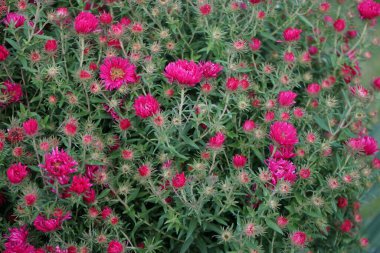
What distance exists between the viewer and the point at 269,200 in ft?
6.75

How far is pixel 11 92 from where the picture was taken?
7.23 ft

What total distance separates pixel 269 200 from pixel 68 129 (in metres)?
0.79

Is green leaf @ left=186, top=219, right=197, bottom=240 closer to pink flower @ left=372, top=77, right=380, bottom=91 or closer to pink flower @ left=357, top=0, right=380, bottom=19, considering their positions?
pink flower @ left=372, top=77, right=380, bottom=91

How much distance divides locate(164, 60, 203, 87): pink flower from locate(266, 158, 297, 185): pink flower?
44 cm

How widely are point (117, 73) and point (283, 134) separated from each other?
0.69 metres

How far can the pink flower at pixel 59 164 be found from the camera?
6.08ft

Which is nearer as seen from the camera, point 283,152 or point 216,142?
point 216,142

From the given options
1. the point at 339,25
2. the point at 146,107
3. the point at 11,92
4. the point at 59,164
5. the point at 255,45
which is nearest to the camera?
the point at 59,164

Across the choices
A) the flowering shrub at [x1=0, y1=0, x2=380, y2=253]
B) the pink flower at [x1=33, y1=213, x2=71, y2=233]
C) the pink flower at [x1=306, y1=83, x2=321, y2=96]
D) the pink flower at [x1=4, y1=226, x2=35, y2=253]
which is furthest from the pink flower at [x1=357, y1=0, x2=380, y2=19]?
the pink flower at [x1=4, y1=226, x2=35, y2=253]

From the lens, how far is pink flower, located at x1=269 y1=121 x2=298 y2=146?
2.07 meters

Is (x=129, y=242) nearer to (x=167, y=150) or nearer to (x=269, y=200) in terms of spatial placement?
(x=167, y=150)

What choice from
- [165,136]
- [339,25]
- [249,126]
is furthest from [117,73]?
[339,25]

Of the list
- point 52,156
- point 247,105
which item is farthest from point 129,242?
point 247,105

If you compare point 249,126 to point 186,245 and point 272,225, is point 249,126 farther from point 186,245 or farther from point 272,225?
point 186,245
